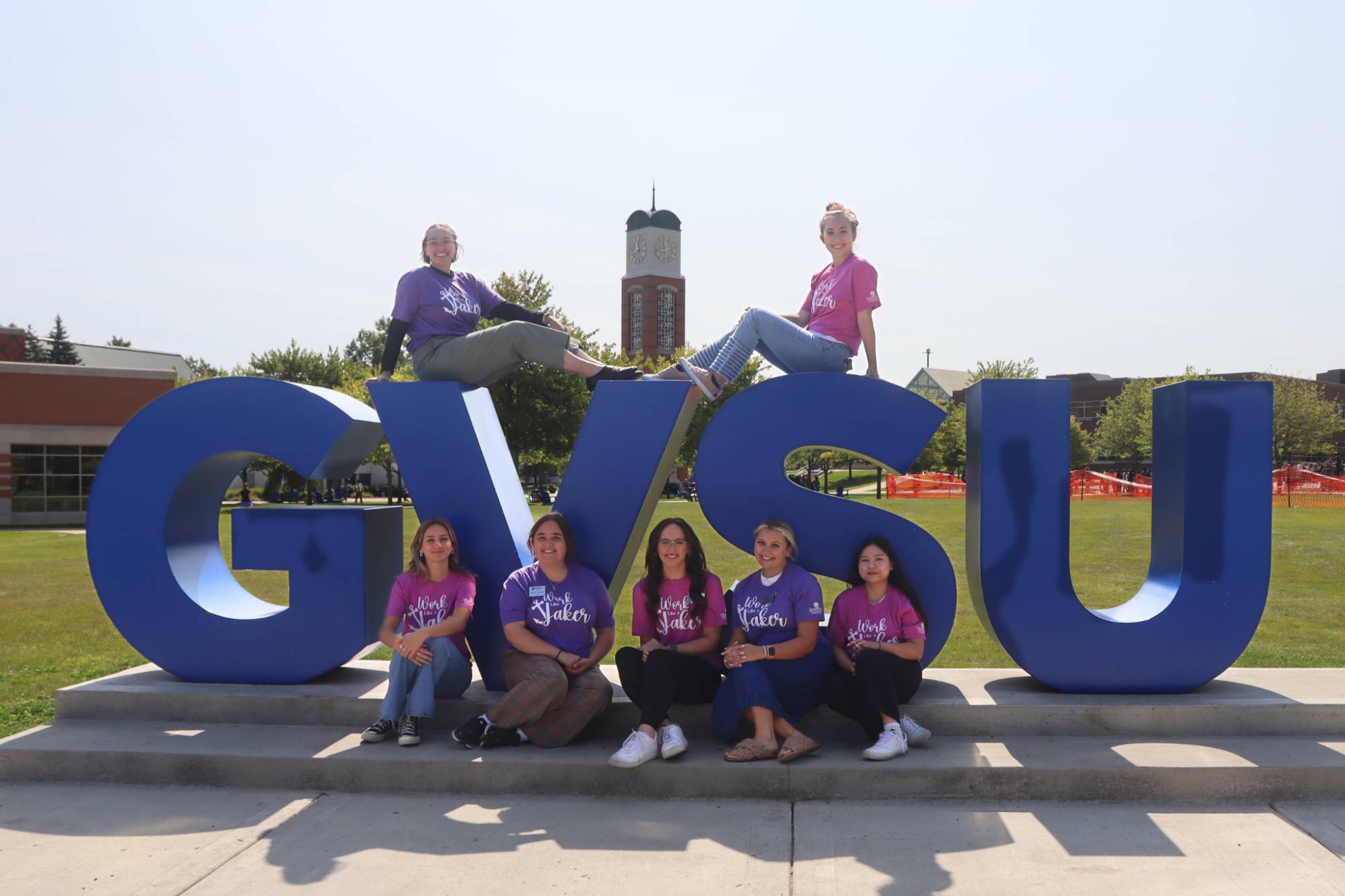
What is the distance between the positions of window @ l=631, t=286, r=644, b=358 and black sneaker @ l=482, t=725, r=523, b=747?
8876 centimetres

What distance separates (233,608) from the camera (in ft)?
20.7

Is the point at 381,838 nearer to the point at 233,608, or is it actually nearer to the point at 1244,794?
the point at 233,608

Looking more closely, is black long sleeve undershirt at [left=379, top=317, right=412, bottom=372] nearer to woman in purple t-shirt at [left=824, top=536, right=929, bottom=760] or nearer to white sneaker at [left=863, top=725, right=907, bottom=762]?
woman in purple t-shirt at [left=824, top=536, right=929, bottom=760]

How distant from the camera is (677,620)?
532cm

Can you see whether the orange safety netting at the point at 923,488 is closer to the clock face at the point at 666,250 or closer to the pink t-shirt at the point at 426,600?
the pink t-shirt at the point at 426,600

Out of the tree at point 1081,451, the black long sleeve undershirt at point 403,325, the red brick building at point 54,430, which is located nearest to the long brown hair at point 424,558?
the black long sleeve undershirt at point 403,325

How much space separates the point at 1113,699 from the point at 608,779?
295cm

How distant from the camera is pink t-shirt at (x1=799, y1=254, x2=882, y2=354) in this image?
19.5ft

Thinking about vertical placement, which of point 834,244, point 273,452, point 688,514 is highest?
point 834,244

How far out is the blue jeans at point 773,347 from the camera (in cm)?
596

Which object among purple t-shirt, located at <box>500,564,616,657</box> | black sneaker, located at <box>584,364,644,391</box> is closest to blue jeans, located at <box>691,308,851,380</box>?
black sneaker, located at <box>584,364,644,391</box>

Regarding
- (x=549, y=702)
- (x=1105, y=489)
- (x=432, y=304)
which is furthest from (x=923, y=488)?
(x=549, y=702)

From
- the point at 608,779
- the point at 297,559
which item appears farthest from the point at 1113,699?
the point at 297,559

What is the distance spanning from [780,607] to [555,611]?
4.05ft
